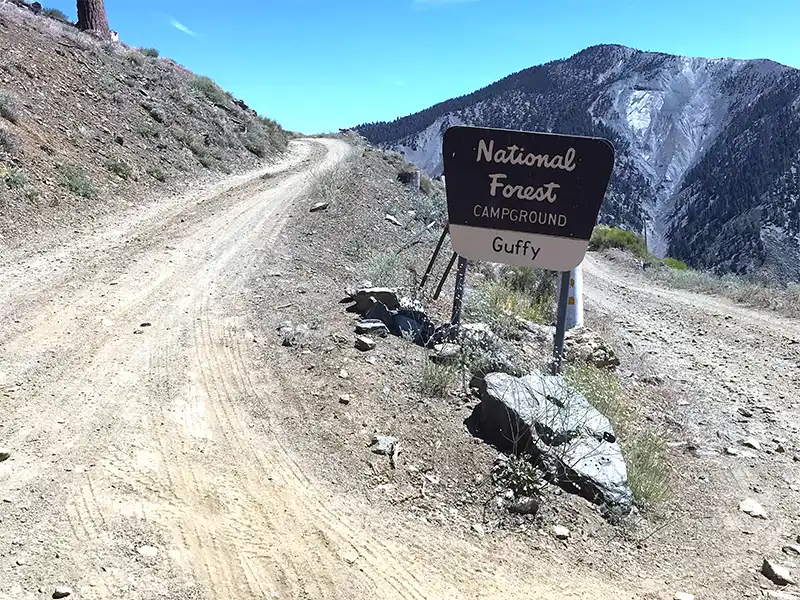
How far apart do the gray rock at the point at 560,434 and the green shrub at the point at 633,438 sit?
7.2 inches

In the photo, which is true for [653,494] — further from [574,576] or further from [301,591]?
[301,591]

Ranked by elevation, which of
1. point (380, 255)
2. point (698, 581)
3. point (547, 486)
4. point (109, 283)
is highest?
point (380, 255)

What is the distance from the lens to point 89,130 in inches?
594

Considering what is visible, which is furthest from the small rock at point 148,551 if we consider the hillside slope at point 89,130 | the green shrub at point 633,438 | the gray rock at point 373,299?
the hillside slope at point 89,130

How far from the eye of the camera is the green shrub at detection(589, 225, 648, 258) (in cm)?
2622

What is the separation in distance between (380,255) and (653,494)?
6.85 m

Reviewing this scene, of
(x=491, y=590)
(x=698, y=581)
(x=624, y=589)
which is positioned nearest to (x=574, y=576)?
(x=624, y=589)

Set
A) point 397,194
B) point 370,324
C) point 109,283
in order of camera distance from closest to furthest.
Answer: point 370,324
point 109,283
point 397,194

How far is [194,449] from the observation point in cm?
428

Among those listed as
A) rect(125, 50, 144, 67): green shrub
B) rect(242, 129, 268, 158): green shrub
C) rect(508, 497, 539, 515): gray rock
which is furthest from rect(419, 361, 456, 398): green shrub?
rect(125, 50, 144, 67): green shrub

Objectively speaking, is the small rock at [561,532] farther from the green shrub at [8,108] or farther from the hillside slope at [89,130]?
the green shrub at [8,108]

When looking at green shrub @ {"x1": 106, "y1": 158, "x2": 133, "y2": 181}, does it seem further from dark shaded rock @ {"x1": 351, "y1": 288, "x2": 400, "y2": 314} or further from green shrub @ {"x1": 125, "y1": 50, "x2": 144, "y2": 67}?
green shrub @ {"x1": 125, "y1": 50, "x2": 144, "y2": 67}

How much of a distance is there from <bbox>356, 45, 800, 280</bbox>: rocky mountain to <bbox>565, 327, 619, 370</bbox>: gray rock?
58.0 metres

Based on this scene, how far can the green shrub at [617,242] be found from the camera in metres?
26.2
